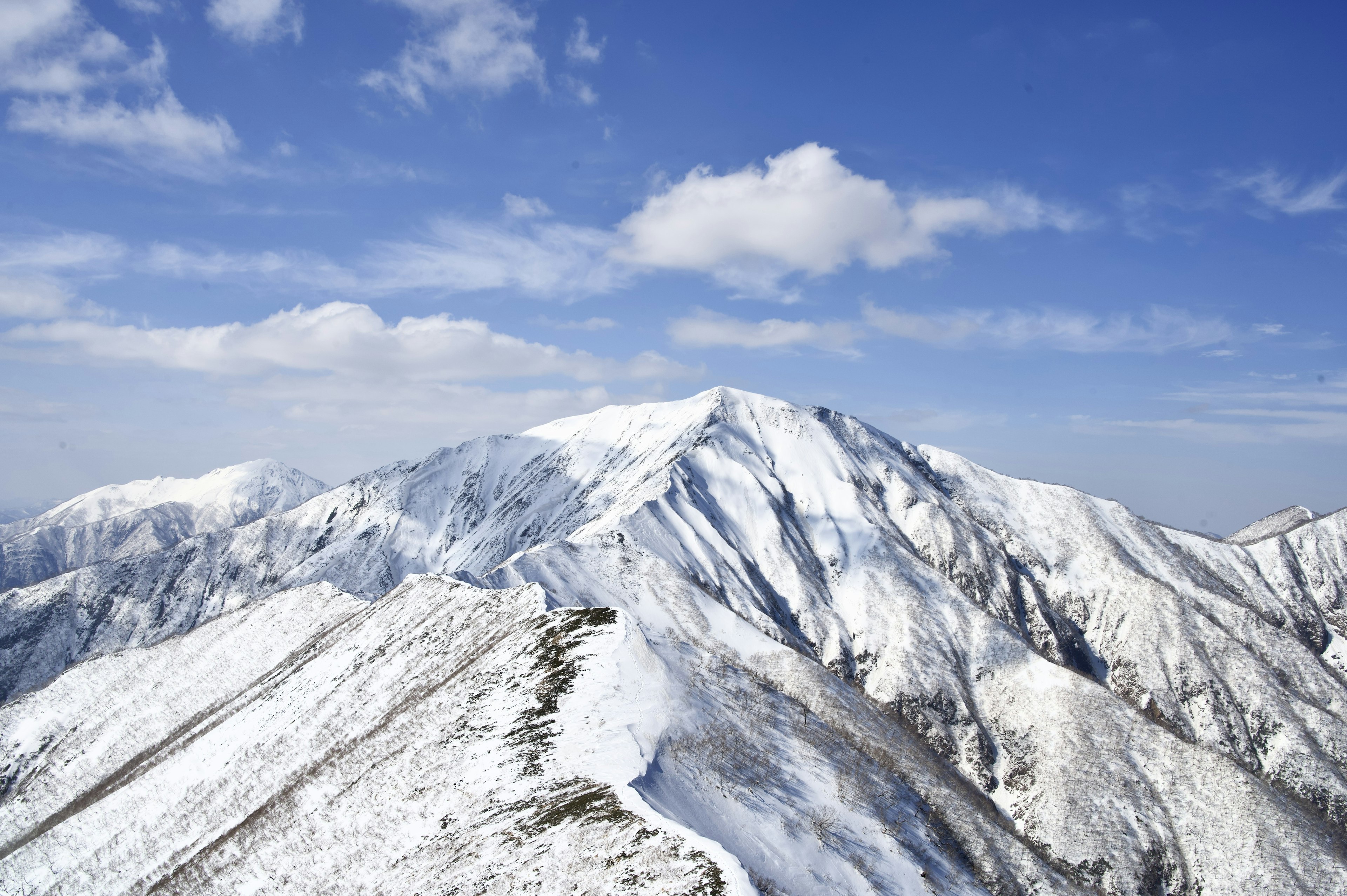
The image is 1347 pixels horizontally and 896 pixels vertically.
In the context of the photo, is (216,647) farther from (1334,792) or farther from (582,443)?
(1334,792)

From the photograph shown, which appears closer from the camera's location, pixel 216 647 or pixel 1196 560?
pixel 216 647

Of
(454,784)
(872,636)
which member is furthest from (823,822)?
(872,636)

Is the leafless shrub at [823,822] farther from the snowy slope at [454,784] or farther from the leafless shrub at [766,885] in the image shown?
the leafless shrub at [766,885]

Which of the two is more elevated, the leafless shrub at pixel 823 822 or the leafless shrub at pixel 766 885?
the leafless shrub at pixel 766 885

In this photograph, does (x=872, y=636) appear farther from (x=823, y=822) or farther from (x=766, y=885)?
(x=766, y=885)

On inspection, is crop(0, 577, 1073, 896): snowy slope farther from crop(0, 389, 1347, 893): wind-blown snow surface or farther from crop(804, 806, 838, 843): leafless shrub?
crop(0, 389, 1347, 893): wind-blown snow surface

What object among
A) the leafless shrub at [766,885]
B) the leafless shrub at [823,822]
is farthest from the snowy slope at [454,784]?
the leafless shrub at [766,885]

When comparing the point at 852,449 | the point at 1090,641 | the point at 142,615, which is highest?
the point at 852,449

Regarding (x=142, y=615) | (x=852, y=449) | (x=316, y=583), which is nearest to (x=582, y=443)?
(x=852, y=449)
